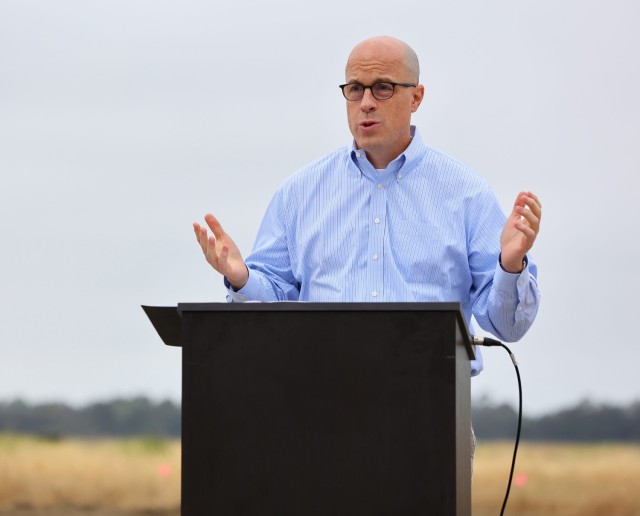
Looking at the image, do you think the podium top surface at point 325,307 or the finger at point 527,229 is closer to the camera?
the podium top surface at point 325,307

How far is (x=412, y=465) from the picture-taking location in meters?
1.87

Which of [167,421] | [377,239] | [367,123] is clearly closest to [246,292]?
[377,239]

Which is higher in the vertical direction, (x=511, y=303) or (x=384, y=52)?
(x=384, y=52)

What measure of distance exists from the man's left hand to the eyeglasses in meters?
0.50

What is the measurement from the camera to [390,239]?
8.83ft

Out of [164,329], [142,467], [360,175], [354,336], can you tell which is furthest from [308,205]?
[142,467]

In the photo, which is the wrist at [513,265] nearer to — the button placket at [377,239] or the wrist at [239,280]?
the button placket at [377,239]

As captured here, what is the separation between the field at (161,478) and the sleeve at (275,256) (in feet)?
4.42

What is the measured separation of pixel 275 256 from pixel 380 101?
49 cm

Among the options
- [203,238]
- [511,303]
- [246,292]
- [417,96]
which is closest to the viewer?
[203,238]

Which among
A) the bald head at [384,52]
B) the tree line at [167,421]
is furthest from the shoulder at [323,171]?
the tree line at [167,421]

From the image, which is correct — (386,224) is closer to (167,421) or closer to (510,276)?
(510,276)

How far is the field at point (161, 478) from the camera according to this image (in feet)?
12.6

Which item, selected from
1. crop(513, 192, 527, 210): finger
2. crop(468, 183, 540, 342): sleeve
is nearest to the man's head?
crop(468, 183, 540, 342): sleeve
